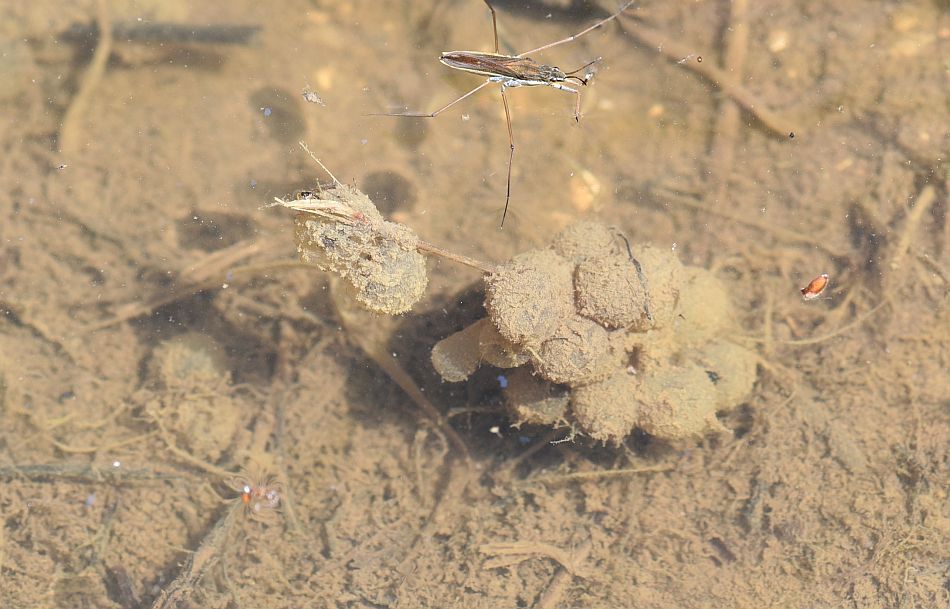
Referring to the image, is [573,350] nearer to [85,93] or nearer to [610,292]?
[610,292]

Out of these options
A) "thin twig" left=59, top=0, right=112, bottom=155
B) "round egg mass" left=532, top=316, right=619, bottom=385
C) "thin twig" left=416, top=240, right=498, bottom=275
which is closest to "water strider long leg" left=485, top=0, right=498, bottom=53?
"thin twig" left=416, top=240, right=498, bottom=275

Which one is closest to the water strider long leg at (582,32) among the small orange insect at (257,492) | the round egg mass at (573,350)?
the round egg mass at (573,350)

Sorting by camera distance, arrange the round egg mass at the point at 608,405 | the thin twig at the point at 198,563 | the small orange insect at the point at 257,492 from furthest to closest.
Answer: the small orange insect at the point at 257,492
the thin twig at the point at 198,563
the round egg mass at the point at 608,405

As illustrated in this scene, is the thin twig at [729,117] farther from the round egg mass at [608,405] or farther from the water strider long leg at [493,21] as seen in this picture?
the round egg mass at [608,405]

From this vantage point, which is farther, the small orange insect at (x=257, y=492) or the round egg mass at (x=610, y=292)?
the small orange insect at (x=257, y=492)

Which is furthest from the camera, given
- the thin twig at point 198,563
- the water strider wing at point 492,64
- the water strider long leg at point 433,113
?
the water strider long leg at point 433,113
